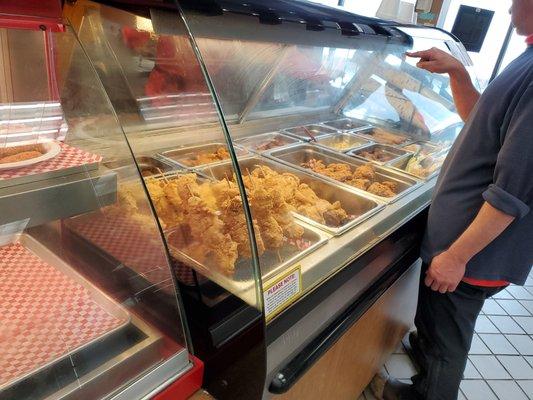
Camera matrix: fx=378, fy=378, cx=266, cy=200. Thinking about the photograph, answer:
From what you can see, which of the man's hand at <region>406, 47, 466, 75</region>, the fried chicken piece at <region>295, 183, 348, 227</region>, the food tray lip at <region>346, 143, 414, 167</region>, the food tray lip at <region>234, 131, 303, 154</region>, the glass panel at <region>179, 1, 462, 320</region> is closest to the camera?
the glass panel at <region>179, 1, 462, 320</region>

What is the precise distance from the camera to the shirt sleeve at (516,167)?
140 centimetres

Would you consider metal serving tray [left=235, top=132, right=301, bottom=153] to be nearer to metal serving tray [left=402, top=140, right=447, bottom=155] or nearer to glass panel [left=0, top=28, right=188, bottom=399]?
metal serving tray [left=402, top=140, right=447, bottom=155]

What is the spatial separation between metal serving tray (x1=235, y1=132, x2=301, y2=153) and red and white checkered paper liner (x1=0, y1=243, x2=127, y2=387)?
1333 millimetres

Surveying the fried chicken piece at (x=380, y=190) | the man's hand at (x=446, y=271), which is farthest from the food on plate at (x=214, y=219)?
the man's hand at (x=446, y=271)

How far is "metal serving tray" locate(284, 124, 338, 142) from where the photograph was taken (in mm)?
2596

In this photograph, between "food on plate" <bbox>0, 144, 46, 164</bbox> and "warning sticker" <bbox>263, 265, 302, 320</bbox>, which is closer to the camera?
"food on plate" <bbox>0, 144, 46, 164</bbox>

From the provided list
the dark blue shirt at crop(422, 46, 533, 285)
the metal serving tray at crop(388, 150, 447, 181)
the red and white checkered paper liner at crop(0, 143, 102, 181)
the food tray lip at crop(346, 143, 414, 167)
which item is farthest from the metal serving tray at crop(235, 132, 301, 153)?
the red and white checkered paper liner at crop(0, 143, 102, 181)

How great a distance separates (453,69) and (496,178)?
889mm

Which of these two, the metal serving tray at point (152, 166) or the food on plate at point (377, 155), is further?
the food on plate at point (377, 155)

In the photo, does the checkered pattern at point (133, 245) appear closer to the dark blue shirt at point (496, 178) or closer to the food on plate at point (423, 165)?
the dark blue shirt at point (496, 178)

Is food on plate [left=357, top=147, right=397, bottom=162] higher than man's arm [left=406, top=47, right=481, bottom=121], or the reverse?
man's arm [left=406, top=47, right=481, bottom=121]

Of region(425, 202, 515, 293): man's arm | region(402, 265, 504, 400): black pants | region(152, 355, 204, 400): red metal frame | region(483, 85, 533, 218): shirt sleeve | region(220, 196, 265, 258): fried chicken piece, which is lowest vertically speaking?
region(402, 265, 504, 400): black pants

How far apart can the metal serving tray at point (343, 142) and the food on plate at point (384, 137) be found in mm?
125

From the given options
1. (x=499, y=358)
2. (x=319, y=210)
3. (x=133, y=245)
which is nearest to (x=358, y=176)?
(x=319, y=210)
